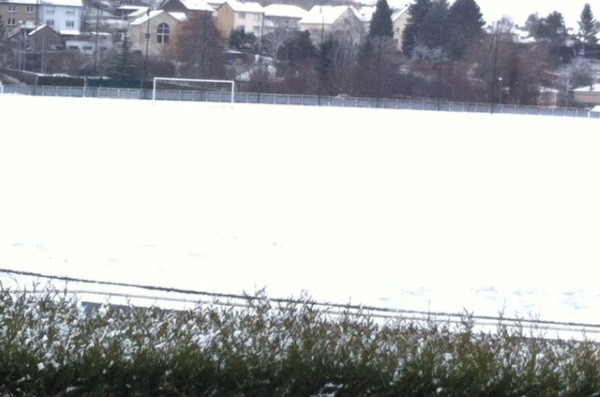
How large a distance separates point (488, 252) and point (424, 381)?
11.3 m

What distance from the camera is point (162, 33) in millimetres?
79750

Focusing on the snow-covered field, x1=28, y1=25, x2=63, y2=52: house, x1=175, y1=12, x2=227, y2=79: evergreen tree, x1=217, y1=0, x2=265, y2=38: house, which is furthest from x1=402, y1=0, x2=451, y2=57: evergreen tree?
the snow-covered field

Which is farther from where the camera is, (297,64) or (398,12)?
(398,12)

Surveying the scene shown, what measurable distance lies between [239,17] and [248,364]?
93.3 m

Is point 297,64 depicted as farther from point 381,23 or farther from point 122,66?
point 381,23

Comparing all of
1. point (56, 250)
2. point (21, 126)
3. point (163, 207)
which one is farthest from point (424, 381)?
point (21, 126)

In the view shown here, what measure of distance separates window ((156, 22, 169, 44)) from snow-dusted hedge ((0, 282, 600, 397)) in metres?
73.7

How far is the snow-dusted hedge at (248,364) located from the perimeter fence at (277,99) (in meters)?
49.3

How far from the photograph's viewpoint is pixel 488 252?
16500 millimetres

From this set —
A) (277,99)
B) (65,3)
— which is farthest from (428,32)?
(277,99)

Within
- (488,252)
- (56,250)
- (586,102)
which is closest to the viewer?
(56,250)

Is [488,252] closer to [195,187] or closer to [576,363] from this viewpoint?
[195,187]

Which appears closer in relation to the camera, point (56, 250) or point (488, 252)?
point (56, 250)

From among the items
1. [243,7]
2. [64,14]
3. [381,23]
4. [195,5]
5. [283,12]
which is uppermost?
[283,12]
